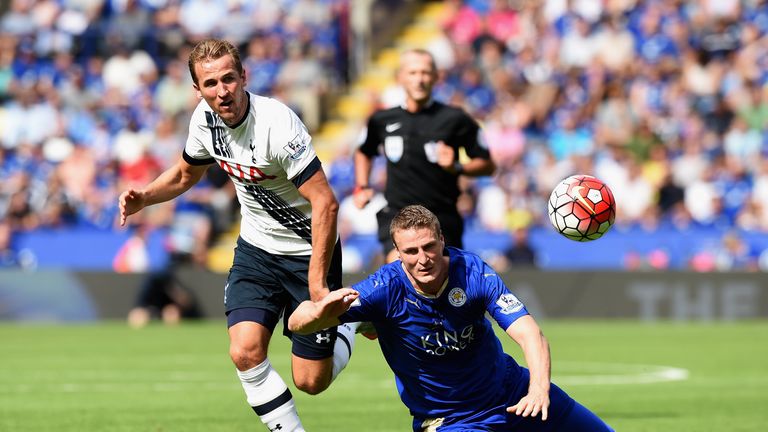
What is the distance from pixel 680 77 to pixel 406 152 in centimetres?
1386

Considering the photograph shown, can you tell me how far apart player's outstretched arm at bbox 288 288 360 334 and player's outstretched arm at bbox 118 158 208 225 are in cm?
195

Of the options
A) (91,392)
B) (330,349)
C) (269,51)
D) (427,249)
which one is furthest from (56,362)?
(269,51)

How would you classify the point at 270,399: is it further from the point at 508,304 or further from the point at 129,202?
the point at 508,304

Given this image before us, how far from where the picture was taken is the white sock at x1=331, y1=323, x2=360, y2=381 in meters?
8.15

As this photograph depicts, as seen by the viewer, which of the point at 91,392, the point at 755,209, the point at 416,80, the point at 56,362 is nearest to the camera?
the point at 416,80

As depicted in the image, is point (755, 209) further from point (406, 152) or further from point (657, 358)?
point (406, 152)

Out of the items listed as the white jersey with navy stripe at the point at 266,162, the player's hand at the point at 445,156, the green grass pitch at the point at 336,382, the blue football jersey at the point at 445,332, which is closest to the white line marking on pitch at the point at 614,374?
the green grass pitch at the point at 336,382

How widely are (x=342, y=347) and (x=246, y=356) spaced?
107cm

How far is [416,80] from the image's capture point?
10602 mm

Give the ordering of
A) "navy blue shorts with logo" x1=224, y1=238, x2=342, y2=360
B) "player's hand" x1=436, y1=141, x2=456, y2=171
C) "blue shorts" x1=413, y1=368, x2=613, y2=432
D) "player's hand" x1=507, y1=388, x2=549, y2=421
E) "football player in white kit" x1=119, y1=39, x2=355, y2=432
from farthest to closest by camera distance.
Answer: "player's hand" x1=436, y1=141, x2=456, y2=171 → "navy blue shorts with logo" x1=224, y1=238, x2=342, y2=360 → "football player in white kit" x1=119, y1=39, x2=355, y2=432 → "blue shorts" x1=413, y1=368, x2=613, y2=432 → "player's hand" x1=507, y1=388, x2=549, y2=421

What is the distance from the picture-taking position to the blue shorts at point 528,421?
676 cm

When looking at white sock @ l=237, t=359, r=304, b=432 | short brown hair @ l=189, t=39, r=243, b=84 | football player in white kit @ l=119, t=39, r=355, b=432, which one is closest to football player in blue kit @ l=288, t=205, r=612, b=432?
football player in white kit @ l=119, t=39, r=355, b=432

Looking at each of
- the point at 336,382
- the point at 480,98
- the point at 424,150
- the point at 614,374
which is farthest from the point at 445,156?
the point at 480,98

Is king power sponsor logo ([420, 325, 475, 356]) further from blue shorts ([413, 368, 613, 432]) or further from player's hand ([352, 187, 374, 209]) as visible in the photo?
player's hand ([352, 187, 374, 209])
